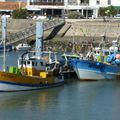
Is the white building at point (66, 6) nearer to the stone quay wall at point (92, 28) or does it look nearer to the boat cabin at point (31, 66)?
the stone quay wall at point (92, 28)

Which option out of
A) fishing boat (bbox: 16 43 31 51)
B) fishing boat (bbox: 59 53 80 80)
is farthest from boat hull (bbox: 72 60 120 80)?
fishing boat (bbox: 16 43 31 51)

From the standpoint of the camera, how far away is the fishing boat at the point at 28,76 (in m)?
32.9

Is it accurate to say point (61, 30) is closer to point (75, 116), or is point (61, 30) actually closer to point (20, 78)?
point (20, 78)

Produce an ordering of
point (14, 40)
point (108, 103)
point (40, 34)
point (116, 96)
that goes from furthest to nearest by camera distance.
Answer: point (14, 40)
point (40, 34)
point (116, 96)
point (108, 103)

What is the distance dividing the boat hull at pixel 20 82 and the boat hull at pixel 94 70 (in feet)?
14.0

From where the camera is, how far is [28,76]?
33844mm

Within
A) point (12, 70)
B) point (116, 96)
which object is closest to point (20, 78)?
point (12, 70)

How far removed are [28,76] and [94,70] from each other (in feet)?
23.6

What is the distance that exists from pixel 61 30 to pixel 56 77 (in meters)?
35.6

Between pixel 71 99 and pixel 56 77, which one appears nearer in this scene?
pixel 71 99

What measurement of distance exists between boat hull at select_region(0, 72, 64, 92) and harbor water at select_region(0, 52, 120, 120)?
10.9 inches

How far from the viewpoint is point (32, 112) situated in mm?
29000

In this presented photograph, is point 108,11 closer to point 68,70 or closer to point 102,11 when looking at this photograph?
point 102,11

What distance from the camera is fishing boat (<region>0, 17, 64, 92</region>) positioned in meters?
32.9
